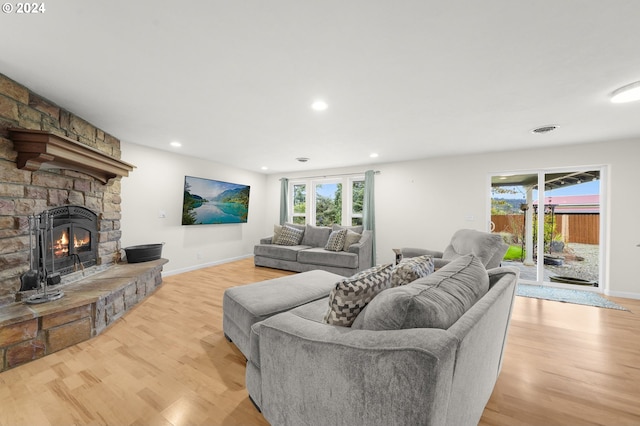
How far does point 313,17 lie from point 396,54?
0.65 meters

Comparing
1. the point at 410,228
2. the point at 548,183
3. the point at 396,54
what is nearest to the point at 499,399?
the point at 396,54

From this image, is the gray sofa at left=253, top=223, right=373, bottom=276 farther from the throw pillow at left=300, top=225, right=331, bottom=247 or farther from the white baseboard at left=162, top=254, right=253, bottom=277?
→ the white baseboard at left=162, top=254, right=253, bottom=277

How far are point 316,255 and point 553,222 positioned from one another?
4087mm

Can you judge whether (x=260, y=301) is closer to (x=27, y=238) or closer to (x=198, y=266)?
(x=27, y=238)

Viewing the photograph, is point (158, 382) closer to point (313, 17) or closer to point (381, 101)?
point (313, 17)

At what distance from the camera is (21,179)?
226 centimetres

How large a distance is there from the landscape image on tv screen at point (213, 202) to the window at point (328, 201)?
4.41ft

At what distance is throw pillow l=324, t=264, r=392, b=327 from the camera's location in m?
1.20

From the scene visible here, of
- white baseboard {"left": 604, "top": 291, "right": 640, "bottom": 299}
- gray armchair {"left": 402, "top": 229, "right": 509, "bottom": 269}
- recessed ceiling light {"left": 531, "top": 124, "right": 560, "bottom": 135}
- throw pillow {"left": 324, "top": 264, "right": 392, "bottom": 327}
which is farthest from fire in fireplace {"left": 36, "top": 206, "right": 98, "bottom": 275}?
white baseboard {"left": 604, "top": 291, "right": 640, "bottom": 299}

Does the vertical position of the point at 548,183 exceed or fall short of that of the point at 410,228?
it exceeds it

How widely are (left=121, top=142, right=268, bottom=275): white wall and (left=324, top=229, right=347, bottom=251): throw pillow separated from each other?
2486 mm

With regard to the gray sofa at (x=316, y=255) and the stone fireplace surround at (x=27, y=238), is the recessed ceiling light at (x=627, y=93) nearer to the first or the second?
the gray sofa at (x=316, y=255)

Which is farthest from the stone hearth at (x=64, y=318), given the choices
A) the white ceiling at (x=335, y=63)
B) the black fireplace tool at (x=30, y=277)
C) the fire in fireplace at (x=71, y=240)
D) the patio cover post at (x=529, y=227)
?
the patio cover post at (x=529, y=227)

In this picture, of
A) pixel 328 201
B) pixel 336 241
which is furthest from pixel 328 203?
pixel 336 241
